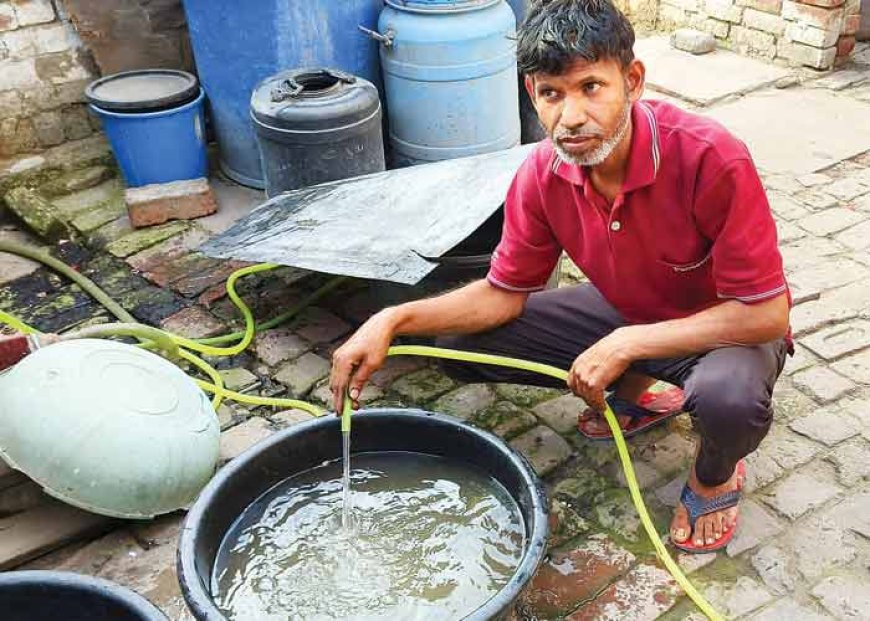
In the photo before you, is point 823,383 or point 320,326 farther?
point 320,326

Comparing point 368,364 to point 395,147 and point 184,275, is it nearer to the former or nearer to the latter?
point 184,275

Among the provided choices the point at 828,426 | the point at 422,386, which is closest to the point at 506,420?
the point at 422,386

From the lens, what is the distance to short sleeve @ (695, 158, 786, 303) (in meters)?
2.47

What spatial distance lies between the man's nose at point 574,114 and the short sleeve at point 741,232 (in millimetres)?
376

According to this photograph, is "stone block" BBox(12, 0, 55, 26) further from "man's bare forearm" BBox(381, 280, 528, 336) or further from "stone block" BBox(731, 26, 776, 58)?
"stone block" BBox(731, 26, 776, 58)

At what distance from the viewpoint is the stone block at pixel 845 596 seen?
8.62 feet

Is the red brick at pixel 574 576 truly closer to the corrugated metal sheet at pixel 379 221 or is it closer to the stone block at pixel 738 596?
the stone block at pixel 738 596

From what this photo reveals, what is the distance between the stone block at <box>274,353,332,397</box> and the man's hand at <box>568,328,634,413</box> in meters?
1.41

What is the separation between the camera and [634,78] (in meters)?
2.57

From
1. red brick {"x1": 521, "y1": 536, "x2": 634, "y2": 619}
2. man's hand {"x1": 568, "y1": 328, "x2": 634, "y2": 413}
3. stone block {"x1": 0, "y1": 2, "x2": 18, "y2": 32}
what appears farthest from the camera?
stone block {"x1": 0, "y1": 2, "x2": 18, "y2": 32}

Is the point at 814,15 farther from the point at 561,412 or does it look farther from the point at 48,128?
the point at 48,128

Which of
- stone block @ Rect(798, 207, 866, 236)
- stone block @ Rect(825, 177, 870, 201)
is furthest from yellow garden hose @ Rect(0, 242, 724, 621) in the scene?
stone block @ Rect(825, 177, 870, 201)

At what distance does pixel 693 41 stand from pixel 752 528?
4821 mm

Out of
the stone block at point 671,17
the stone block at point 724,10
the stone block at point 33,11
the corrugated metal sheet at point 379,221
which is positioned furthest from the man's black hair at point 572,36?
the stone block at point 671,17
